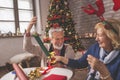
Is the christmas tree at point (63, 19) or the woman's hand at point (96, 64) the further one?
the christmas tree at point (63, 19)

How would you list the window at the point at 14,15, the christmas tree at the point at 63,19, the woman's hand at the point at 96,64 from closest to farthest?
the woman's hand at the point at 96,64, the christmas tree at the point at 63,19, the window at the point at 14,15

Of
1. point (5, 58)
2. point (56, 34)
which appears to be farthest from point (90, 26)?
point (56, 34)

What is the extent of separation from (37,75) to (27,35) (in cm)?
64

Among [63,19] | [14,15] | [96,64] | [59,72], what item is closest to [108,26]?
[96,64]

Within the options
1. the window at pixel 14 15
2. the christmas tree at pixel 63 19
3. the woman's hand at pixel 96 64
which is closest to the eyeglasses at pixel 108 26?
the woman's hand at pixel 96 64

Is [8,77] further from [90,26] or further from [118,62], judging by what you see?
[90,26]

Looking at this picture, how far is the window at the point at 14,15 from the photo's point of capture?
5398 mm

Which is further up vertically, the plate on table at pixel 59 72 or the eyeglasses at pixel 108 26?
the eyeglasses at pixel 108 26

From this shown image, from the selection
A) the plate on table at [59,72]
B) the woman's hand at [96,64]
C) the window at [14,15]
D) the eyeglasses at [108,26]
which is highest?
the window at [14,15]

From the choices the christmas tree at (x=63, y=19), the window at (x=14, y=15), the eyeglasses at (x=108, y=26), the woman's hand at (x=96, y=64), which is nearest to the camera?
the woman's hand at (x=96, y=64)

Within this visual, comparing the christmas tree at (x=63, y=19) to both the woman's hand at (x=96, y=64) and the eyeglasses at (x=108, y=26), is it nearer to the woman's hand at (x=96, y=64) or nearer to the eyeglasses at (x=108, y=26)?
the eyeglasses at (x=108, y=26)

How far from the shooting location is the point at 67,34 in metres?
5.30

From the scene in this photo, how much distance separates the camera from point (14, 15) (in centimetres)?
559

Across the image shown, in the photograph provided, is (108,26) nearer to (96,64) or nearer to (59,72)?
(96,64)
